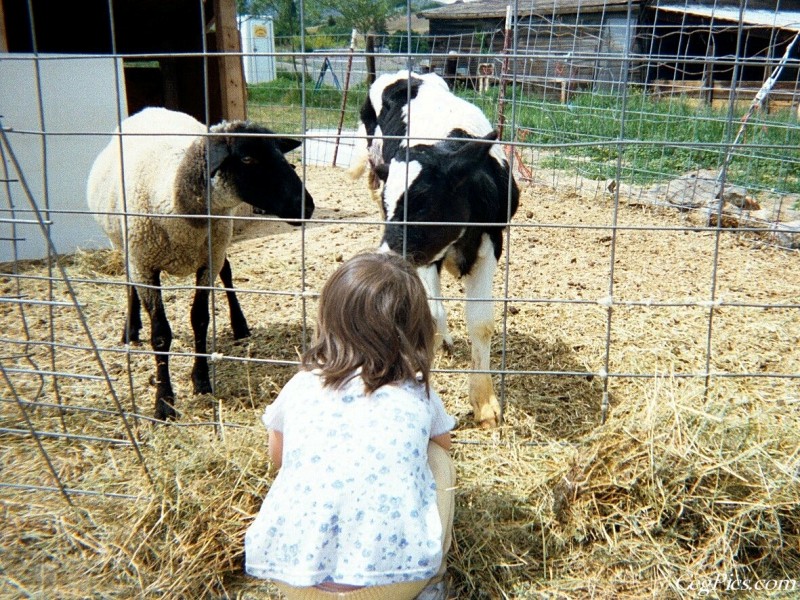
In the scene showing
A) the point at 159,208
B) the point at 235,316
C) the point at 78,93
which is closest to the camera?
the point at 159,208

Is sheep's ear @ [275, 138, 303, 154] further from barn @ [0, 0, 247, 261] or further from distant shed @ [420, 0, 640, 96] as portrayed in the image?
distant shed @ [420, 0, 640, 96]

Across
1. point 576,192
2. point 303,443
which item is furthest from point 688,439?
point 576,192

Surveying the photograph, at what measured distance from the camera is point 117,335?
5.59 m

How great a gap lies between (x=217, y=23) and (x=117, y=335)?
3.83 metres

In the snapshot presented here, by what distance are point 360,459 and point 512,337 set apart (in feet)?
10.8

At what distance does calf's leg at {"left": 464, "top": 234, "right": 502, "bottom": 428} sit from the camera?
13.7 ft

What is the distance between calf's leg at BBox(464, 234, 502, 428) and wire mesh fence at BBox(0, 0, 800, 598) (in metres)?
0.12

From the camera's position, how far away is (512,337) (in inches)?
211

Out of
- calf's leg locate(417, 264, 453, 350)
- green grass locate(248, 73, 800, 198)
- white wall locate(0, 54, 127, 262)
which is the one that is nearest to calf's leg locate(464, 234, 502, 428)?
calf's leg locate(417, 264, 453, 350)

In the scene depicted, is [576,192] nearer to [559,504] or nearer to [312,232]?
[312,232]

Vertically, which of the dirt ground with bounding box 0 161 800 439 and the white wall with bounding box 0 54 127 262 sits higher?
the white wall with bounding box 0 54 127 262

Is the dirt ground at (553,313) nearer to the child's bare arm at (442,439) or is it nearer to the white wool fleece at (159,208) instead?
the white wool fleece at (159,208)

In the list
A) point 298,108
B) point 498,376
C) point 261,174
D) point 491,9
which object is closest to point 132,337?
point 261,174
